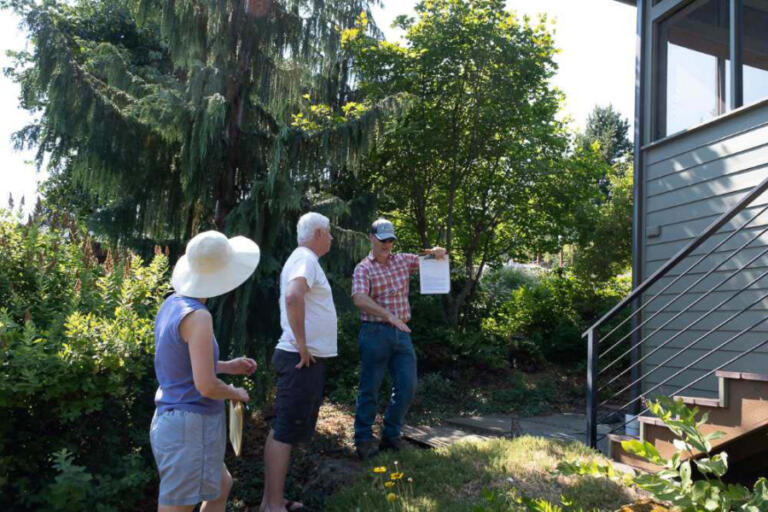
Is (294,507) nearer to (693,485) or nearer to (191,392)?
(191,392)

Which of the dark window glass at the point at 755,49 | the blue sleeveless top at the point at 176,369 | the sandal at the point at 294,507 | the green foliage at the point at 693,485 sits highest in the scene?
the dark window glass at the point at 755,49

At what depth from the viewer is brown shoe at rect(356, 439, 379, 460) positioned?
435 cm

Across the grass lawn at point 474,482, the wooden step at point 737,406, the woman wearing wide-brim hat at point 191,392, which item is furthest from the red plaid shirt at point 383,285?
the wooden step at point 737,406

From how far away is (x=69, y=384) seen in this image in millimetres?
2998

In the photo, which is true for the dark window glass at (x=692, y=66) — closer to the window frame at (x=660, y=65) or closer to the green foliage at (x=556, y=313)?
the window frame at (x=660, y=65)

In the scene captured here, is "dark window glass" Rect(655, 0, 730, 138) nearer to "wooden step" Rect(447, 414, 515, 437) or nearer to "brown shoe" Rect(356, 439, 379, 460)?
"wooden step" Rect(447, 414, 515, 437)

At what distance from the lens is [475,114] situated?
873 centimetres

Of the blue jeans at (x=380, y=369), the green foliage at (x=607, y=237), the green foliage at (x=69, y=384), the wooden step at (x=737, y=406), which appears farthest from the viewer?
the green foliage at (x=607, y=237)

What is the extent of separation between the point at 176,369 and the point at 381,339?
2.06 m

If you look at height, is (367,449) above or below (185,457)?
below

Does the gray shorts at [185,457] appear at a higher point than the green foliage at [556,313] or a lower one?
lower

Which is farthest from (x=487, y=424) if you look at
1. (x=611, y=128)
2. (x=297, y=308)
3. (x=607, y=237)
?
(x=611, y=128)

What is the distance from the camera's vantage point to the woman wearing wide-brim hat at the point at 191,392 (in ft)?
7.72

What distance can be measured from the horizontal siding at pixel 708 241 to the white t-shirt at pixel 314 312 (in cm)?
247
